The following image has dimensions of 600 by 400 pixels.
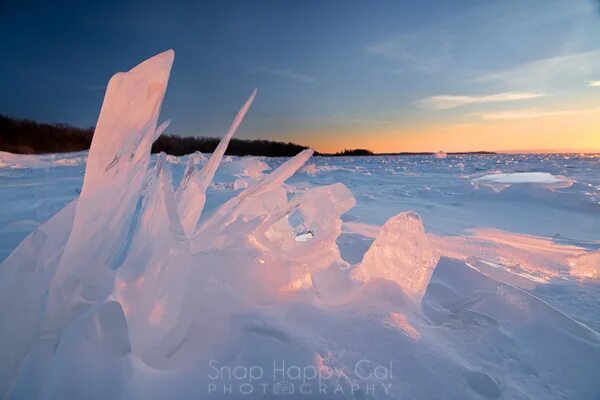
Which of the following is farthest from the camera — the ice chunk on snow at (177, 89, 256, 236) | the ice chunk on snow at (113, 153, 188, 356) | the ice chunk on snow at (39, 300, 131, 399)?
the ice chunk on snow at (177, 89, 256, 236)

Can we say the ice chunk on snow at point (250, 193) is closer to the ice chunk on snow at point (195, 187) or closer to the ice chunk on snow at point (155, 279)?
the ice chunk on snow at point (195, 187)

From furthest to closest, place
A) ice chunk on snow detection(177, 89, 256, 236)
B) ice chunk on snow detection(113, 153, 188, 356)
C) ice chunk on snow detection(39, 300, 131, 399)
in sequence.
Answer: ice chunk on snow detection(177, 89, 256, 236) → ice chunk on snow detection(113, 153, 188, 356) → ice chunk on snow detection(39, 300, 131, 399)

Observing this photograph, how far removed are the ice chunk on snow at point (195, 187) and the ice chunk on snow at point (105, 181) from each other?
21 cm

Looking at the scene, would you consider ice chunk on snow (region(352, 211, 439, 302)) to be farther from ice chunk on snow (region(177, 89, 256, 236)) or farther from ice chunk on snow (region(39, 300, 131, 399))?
ice chunk on snow (region(39, 300, 131, 399))

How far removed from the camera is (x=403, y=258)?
3.71 ft

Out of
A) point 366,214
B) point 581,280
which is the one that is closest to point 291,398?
point 581,280

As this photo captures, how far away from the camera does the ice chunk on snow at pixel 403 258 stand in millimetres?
1103

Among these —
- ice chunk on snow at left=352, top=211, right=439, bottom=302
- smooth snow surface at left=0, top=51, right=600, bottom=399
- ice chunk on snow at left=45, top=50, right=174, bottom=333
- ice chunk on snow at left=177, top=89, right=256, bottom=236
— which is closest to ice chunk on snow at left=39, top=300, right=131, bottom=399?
smooth snow surface at left=0, top=51, right=600, bottom=399

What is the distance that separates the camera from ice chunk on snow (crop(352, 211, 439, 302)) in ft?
3.62

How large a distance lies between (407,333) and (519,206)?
4816 mm

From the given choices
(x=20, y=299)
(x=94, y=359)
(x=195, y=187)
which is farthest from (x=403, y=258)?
(x=20, y=299)

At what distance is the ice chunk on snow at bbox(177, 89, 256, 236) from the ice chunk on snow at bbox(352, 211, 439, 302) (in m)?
0.58

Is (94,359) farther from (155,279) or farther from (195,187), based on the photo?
(195,187)

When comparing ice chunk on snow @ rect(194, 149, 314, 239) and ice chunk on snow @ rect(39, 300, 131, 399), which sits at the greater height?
ice chunk on snow @ rect(194, 149, 314, 239)
